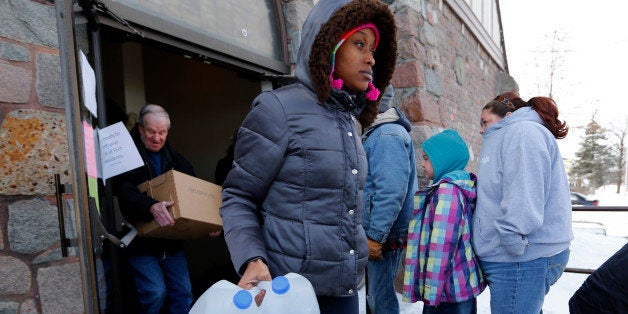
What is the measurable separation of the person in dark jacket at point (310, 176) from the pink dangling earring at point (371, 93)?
138mm

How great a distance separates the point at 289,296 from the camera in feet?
3.66

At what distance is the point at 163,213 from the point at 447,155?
1.74 meters

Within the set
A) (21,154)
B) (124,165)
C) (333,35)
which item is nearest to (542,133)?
(333,35)

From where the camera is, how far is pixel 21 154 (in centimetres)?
170

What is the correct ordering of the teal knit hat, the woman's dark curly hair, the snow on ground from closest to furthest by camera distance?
the woman's dark curly hair → the teal knit hat → the snow on ground

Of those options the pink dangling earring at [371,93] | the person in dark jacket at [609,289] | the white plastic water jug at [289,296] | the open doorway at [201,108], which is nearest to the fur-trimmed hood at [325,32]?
the pink dangling earring at [371,93]

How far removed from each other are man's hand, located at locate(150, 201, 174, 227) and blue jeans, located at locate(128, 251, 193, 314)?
497 mm

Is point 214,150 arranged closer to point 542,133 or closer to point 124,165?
point 124,165

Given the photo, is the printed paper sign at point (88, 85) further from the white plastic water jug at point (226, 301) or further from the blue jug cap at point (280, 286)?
the blue jug cap at point (280, 286)

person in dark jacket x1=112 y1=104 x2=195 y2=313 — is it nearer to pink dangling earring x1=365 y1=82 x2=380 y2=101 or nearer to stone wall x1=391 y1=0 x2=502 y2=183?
pink dangling earring x1=365 y1=82 x2=380 y2=101

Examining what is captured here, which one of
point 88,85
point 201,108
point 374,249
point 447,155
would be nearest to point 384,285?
point 374,249

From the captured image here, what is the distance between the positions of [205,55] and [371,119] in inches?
62.7

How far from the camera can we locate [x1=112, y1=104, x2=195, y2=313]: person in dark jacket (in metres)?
2.40

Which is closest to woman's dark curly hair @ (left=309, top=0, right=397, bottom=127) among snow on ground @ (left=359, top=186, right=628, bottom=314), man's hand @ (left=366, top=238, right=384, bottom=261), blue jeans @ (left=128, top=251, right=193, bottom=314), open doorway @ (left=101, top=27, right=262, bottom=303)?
man's hand @ (left=366, top=238, right=384, bottom=261)
